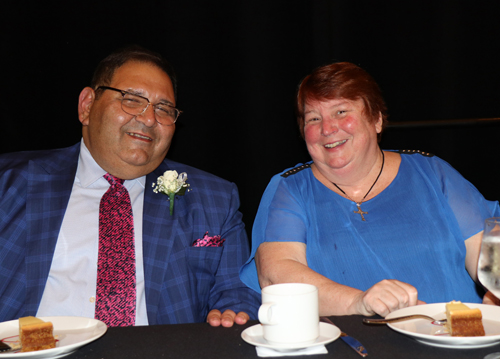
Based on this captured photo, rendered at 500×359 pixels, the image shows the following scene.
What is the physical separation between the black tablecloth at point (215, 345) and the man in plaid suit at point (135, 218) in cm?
62

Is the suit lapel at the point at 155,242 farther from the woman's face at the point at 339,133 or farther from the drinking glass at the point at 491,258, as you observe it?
the drinking glass at the point at 491,258

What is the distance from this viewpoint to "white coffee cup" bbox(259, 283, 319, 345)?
940mm

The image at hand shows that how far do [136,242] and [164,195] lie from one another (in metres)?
0.23

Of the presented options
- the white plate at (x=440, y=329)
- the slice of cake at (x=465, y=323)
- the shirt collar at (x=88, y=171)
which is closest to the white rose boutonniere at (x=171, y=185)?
the shirt collar at (x=88, y=171)

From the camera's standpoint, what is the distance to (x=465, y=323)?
3.13ft

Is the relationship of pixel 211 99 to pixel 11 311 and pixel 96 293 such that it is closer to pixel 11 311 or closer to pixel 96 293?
pixel 96 293

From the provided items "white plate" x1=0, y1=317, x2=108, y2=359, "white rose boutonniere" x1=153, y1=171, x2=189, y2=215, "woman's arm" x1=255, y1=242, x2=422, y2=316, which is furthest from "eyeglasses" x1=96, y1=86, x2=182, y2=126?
"white plate" x1=0, y1=317, x2=108, y2=359

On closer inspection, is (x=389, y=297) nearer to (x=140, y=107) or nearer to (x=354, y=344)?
(x=354, y=344)

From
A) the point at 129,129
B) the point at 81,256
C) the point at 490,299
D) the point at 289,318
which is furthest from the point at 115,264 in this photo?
the point at 490,299

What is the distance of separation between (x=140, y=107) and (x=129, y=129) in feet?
0.35

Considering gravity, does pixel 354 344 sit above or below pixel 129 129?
below

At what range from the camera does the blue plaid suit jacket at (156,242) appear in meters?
1.71

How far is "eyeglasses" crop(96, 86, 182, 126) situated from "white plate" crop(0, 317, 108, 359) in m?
1.01

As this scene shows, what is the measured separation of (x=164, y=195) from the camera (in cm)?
196
